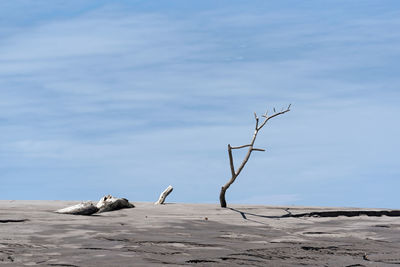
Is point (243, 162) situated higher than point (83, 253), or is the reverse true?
point (243, 162)

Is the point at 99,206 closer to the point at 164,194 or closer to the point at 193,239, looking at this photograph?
the point at 164,194

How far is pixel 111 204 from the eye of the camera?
12.8m

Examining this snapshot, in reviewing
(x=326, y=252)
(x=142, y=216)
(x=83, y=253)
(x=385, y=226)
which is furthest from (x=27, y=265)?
(x=385, y=226)

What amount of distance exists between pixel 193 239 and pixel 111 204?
4.61 meters

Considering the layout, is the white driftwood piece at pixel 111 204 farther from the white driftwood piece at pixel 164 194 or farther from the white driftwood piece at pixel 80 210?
the white driftwood piece at pixel 164 194

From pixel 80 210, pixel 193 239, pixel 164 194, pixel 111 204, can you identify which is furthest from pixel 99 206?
pixel 193 239

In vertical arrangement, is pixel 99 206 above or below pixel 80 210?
above

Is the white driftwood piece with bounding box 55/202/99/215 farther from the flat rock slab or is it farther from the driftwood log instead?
the flat rock slab

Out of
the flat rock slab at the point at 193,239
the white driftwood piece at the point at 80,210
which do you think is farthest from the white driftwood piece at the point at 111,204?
the white driftwood piece at the point at 80,210

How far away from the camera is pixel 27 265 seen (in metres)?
6.54

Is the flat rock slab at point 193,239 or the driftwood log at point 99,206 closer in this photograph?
the flat rock slab at point 193,239

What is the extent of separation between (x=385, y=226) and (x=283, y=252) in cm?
433

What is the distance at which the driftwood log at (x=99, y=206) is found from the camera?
11.9 metres

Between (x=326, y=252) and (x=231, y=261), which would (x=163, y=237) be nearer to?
(x=231, y=261)
